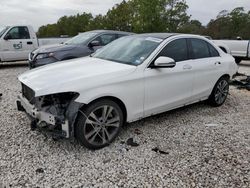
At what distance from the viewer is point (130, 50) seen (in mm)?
4559

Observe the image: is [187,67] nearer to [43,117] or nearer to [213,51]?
[213,51]

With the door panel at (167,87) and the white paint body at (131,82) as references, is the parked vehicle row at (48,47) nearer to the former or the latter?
the white paint body at (131,82)

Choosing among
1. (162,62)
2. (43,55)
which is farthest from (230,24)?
(162,62)

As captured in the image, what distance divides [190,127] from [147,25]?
27.2 metres

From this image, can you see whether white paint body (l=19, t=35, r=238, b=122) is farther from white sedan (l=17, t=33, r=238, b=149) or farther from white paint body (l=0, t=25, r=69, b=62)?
white paint body (l=0, t=25, r=69, b=62)

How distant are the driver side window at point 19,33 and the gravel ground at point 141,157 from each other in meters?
6.75

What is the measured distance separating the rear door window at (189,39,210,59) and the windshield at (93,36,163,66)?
2.93ft

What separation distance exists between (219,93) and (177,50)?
171 centimetres

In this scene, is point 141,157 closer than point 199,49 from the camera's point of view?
Yes

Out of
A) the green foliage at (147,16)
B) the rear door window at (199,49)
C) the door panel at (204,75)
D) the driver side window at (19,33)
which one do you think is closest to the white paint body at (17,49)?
the driver side window at (19,33)

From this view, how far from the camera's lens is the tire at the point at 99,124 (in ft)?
11.6

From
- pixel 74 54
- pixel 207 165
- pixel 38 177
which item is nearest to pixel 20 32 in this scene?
pixel 74 54

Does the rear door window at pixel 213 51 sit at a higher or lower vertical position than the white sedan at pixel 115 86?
higher

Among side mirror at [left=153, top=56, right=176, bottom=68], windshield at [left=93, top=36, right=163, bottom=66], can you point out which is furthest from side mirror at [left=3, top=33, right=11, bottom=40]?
side mirror at [left=153, top=56, right=176, bottom=68]
